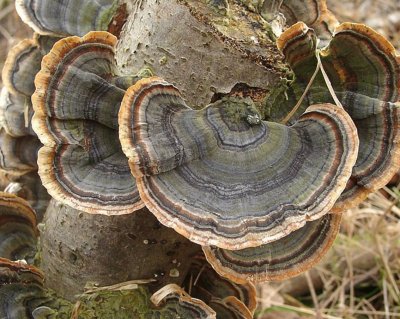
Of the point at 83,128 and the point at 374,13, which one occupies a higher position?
the point at 83,128

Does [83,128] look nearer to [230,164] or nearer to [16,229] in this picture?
[230,164]

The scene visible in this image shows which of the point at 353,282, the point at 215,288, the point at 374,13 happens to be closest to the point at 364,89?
the point at 215,288

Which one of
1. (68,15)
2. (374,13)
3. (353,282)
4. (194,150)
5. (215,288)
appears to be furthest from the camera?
(374,13)

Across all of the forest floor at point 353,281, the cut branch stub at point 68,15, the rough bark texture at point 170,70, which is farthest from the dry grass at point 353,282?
the cut branch stub at point 68,15

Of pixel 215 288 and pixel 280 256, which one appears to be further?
pixel 215 288

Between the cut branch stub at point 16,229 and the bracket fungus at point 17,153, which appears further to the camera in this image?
the bracket fungus at point 17,153

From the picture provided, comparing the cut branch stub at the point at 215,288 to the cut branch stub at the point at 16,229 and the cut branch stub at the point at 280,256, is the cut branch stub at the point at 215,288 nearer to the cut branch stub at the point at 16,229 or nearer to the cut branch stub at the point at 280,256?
the cut branch stub at the point at 280,256

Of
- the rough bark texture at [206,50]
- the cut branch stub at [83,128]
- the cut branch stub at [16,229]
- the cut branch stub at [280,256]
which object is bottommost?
the cut branch stub at [16,229]
